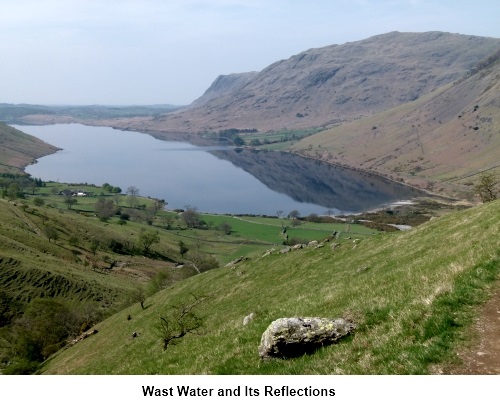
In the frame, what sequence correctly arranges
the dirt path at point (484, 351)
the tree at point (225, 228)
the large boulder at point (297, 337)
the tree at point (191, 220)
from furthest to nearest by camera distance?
the tree at point (191, 220), the tree at point (225, 228), the large boulder at point (297, 337), the dirt path at point (484, 351)

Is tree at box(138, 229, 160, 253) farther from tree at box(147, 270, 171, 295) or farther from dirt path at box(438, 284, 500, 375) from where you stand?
dirt path at box(438, 284, 500, 375)

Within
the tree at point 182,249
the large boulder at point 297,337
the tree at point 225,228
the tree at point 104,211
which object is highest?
the large boulder at point 297,337

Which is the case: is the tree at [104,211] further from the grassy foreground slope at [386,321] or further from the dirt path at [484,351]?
the dirt path at [484,351]

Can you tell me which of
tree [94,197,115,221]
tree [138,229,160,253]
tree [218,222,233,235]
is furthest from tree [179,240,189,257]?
tree [94,197,115,221]

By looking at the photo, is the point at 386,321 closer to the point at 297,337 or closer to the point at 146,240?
the point at 297,337

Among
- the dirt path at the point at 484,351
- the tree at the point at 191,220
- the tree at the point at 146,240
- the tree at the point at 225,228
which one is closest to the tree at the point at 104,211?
the tree at the point at 191,220

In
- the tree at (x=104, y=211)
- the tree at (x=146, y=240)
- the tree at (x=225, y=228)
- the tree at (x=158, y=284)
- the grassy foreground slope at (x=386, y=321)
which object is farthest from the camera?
the tree at (x=104, y=211)

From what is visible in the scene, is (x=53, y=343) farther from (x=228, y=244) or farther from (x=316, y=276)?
(x=228, y=244)
